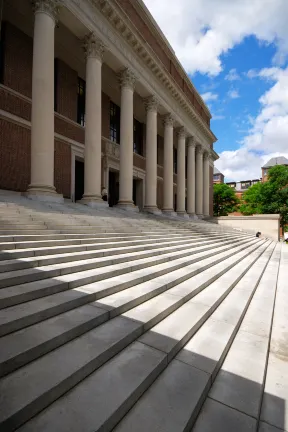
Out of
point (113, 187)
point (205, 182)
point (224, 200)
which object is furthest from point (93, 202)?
point (224, 200)

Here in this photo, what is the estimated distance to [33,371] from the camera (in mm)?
2131

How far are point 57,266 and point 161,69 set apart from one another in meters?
19.0

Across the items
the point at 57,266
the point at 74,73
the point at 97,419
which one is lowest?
the point at 97,419

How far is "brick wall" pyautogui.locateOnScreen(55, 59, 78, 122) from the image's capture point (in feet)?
51.2

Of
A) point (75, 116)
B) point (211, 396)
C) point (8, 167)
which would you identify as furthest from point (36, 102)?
point (211, 396)

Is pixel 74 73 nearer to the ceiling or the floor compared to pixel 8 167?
nearer to the ceiling

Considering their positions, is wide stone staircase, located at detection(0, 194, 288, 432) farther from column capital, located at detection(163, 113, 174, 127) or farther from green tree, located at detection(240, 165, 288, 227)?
green tree, located at detection(240, 165, 288, 227)

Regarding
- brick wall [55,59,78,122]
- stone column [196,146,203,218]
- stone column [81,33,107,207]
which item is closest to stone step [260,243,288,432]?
stone column [81,33,107,207]

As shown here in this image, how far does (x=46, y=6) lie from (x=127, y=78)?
245 inches

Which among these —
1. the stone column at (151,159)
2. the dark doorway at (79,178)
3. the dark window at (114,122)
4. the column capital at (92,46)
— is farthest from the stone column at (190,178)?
the column capital at (92,46)

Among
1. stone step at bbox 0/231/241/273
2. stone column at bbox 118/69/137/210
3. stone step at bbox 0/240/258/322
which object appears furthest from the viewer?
stone column at bbox 118/69/137/210

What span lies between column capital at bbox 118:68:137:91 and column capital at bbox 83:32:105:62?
2.73 m

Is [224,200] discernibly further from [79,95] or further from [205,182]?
[79,95]

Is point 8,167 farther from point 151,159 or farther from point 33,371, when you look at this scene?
point 33,371
